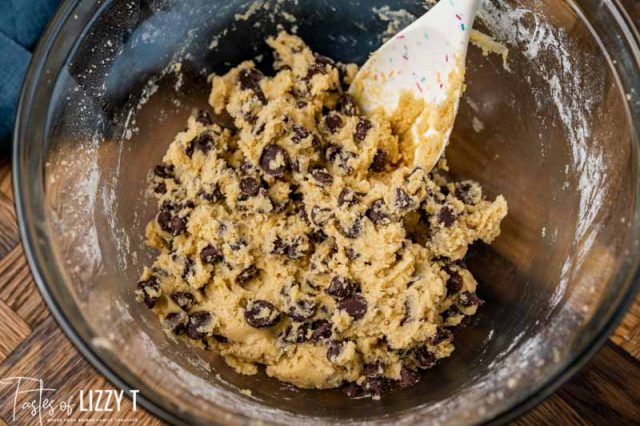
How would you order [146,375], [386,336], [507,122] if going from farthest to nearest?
[507,122] < [386,336] < [146,375]

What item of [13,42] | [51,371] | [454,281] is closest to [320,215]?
[454,281]

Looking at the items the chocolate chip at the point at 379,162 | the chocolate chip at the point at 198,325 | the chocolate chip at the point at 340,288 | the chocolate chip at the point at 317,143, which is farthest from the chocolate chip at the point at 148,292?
the chocolate chip at the point at 379,162

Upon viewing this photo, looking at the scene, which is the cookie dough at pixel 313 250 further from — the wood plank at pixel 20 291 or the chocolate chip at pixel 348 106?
the wood plank at pixel 20 291

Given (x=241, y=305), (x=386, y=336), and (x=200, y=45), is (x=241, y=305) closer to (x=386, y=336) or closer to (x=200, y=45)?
(x=386, y=336)

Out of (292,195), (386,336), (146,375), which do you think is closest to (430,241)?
(386,336)

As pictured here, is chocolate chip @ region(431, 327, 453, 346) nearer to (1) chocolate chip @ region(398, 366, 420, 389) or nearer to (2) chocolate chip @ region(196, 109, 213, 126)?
(1) chocolate chip @ region(398, 366, 420, 389)

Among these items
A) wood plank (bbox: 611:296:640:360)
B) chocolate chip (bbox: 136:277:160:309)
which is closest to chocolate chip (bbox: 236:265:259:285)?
chocolate chip (bbox: 136:277:160:309)

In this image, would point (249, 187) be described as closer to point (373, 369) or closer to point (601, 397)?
point (373, 369)
